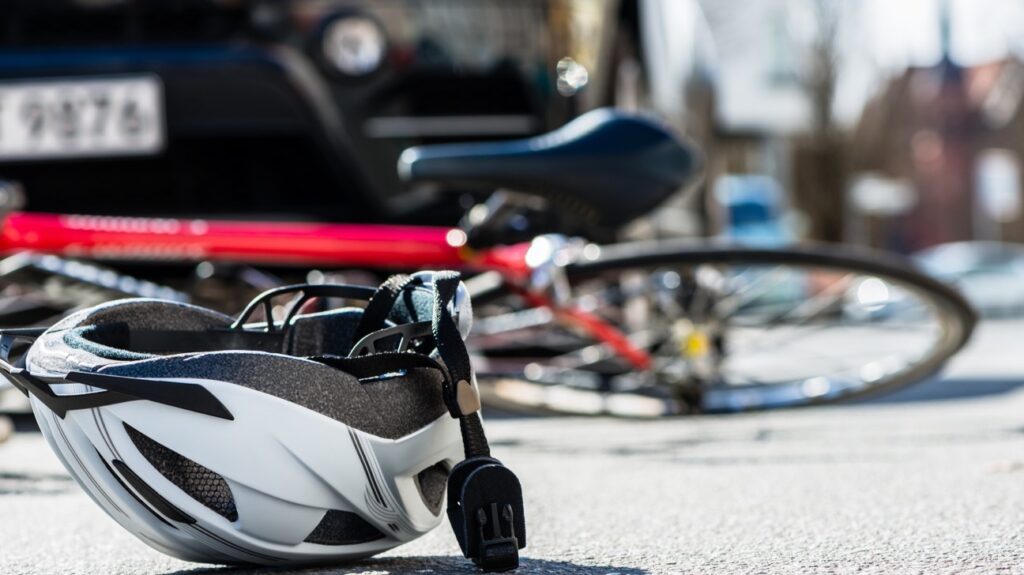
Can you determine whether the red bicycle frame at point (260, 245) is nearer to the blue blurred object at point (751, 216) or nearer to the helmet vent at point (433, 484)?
the helmet vent at point (433, 484)

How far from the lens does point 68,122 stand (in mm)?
3908

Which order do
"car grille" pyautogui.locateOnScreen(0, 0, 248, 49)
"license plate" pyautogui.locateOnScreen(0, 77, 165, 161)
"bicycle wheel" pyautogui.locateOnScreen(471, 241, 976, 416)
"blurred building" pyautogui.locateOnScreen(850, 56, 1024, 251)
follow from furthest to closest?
→ "blurred building" pyautogui.locateOnScreen(850, 56, 1024, 251) → "car grille" pyautogui.locateOnScreen(0, 0, 248, 49) → "license plate" pyautogui.locateOnScreen(0, 77, 165, 161) → "bicycle wheel" pyautogui.locateOnScreen(471, 241, 976, 416)

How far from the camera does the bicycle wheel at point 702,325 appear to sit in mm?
3535

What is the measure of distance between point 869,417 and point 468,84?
158 centimetres

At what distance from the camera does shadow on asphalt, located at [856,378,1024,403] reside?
477 cm

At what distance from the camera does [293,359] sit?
1.63 m

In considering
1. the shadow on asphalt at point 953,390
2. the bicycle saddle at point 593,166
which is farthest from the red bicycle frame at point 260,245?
the shadow on asphalt at point 953,390

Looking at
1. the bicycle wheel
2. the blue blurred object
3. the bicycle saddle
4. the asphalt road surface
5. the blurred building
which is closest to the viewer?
the asphalt road surface

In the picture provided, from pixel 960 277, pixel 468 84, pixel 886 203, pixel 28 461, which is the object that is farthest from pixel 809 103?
pixel 28 461

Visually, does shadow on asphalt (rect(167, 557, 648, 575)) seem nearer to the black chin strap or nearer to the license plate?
the black chin strap

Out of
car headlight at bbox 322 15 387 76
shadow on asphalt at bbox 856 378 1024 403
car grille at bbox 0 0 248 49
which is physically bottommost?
shadow on asphalt at bbox 856 378 1024 403

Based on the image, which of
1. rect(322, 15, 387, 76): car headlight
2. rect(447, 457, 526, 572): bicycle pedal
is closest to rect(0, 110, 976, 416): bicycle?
rect(322, 15, 387, 76): car headlight

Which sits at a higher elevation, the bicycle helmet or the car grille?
the car grille

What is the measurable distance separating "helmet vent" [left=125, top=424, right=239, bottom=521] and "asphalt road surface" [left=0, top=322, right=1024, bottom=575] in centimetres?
17
